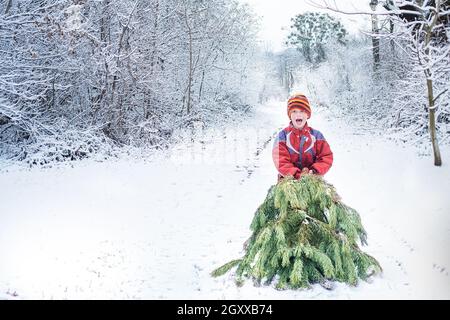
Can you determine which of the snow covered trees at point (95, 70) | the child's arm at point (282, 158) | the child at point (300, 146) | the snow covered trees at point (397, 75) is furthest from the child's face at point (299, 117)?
the snow covered trees at point (95, 70)

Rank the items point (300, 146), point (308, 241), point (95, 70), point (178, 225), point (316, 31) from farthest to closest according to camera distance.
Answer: point (316, 31)
point (95, 70)
point (178, 225)
point (300, 146)
point (308, 241)

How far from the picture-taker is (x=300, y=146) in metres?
4.04

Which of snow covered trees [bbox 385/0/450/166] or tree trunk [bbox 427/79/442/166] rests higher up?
snow covered trees [bbox 385/0/450/166]

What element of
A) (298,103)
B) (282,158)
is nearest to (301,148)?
(282,158)

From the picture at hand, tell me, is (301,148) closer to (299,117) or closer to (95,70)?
(299,117)

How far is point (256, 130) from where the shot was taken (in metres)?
19.5

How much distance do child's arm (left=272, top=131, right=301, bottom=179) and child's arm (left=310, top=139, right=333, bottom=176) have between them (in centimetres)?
21

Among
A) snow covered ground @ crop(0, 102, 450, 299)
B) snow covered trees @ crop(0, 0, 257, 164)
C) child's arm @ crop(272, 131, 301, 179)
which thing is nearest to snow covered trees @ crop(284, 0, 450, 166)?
snow covered ground @ crop(0, 102, 450, 299)

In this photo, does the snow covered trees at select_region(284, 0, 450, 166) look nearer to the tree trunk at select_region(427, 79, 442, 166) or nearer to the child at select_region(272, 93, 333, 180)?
the tree trunk at select_region(427, 79, 442, 166)

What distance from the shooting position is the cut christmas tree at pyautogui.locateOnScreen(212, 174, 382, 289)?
11.3 ft

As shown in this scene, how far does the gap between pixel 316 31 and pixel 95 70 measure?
1849cm

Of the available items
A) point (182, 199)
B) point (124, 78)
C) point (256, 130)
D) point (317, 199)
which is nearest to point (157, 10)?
point (124, 78)

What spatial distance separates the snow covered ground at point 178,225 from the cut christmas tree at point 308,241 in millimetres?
143

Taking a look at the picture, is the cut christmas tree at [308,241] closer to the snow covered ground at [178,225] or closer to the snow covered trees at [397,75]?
the snow covered ground at [178,225]
